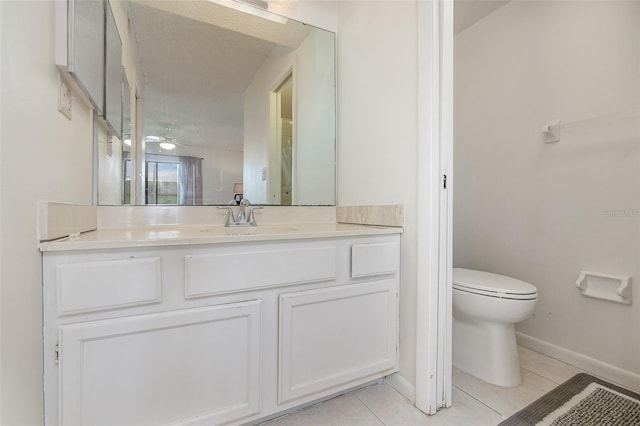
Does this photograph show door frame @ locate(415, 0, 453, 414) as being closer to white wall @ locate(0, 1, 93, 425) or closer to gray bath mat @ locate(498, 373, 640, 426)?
gray bath mat @ locate(498, 373, 640, 426)

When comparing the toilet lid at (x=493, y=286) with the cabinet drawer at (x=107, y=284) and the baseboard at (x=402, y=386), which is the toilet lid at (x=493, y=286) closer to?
the baseboard at (x=402, y=386)

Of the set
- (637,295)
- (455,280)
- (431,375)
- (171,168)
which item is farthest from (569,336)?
(171,168)

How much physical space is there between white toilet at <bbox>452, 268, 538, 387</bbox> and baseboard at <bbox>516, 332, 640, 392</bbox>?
41cm

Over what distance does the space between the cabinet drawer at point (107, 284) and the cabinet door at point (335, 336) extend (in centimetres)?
44

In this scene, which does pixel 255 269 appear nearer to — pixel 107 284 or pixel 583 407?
pixel 107 284

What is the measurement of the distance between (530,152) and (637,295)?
899 mm

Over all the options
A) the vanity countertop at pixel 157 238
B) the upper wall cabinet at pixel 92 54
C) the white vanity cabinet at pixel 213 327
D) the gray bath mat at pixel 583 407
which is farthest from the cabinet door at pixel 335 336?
the upper wall cabinet at pixel 92 54

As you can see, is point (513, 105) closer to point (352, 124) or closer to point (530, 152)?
point (530, 152)

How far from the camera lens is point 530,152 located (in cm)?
183

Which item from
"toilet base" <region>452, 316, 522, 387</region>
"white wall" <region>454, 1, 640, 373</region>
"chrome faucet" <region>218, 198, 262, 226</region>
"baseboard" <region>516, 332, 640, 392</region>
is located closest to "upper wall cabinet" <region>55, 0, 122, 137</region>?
"chrome faucet" <region>218, 198, 262, 226</region>

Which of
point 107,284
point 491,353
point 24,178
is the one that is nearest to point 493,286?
point 491,353

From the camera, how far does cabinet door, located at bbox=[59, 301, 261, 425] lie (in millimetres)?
805

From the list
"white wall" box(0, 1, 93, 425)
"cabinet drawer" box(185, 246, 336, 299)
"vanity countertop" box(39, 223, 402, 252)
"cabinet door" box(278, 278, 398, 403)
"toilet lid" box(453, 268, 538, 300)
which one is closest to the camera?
"white wall" box(0, 1, 93, 425)

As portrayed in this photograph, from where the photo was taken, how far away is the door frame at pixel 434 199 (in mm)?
1191
